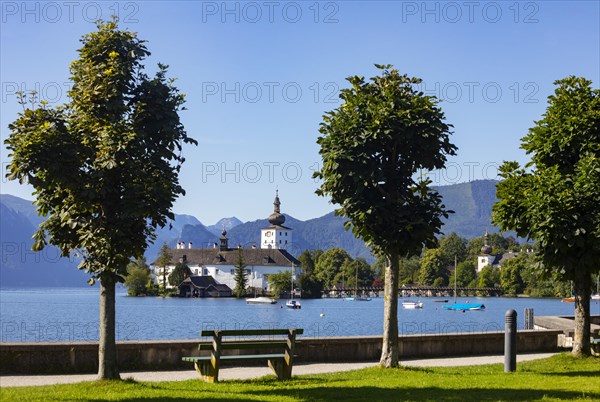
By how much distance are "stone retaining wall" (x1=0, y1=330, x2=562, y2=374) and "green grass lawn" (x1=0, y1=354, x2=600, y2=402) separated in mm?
2541

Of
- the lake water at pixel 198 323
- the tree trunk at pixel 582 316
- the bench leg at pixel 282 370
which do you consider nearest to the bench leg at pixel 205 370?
the bench leg at pixel 282 370

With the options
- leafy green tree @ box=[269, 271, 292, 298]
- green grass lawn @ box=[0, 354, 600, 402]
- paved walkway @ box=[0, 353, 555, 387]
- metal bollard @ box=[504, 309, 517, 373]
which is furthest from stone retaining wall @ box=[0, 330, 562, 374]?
leafy green tree @ box=[269, 271, 292, 298]

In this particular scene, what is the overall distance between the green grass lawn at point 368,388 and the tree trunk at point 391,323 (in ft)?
1.74

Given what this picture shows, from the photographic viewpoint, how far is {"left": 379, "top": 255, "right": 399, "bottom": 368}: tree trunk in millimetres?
19969

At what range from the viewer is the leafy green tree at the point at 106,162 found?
16.5m

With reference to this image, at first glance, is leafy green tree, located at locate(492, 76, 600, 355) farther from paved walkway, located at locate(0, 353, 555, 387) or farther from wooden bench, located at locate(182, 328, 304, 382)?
wooden bench, located at locate(182, 328, 304, 382)

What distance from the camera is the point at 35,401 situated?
544 inches

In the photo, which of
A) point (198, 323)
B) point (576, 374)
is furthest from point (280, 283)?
point (576, 374)

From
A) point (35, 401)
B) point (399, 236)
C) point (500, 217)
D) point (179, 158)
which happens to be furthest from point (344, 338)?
point (35, 401)

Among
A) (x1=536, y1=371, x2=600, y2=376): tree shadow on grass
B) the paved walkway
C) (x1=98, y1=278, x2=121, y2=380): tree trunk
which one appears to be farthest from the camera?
(x1=536, y1=371, x2=600, y2=376): tree shadow on grass

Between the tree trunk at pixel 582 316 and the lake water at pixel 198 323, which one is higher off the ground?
the tree trunk at pixel 582 316

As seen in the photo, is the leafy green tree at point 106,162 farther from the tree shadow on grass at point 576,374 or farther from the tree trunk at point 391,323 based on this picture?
the tree shadow on grass at point 576,374

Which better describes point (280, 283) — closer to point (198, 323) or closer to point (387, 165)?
point (198, 323)

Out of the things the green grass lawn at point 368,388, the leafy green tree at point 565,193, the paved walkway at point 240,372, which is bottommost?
the paved walkway at point 240,372
